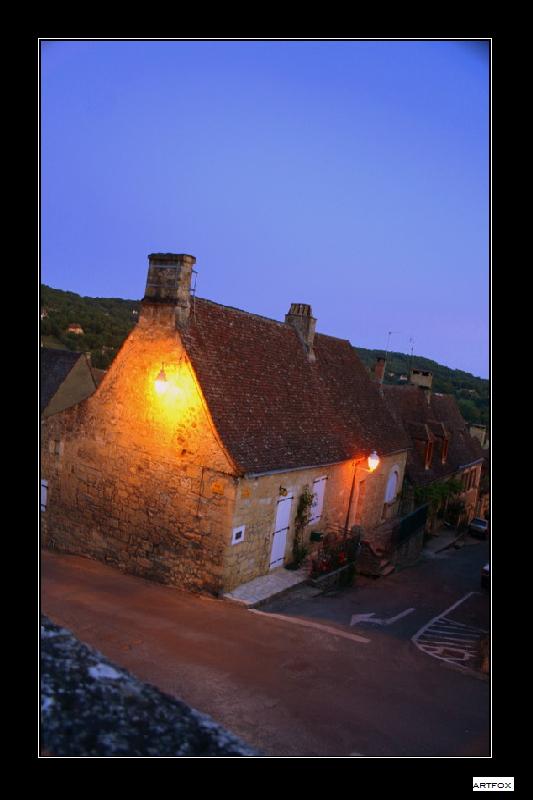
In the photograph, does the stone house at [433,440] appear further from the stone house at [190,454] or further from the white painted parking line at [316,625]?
the white painted parking line at [316,625]

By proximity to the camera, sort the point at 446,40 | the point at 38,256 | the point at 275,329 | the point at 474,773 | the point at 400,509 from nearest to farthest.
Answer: the point at 38,256
the point at 474,773
the point at 446,40
the point at 275,329
the point at 400,509

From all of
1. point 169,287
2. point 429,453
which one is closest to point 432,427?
point 429,453

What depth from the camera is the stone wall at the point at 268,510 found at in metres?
12.6

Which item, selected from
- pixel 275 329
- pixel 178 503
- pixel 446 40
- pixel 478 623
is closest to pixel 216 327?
pixel 275 329

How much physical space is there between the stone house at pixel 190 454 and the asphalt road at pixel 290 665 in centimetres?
104

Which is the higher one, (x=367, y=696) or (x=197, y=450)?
(x=197, y=450)

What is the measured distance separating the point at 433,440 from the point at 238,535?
49.3 feet

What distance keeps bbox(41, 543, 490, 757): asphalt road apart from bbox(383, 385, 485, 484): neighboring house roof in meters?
10.7

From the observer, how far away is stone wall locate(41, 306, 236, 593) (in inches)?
500

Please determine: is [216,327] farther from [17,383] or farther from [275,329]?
[17,383]

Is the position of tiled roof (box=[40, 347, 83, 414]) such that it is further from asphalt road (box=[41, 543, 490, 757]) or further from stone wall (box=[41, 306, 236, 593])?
asphalt road (box=[41, 543, 490, 757])

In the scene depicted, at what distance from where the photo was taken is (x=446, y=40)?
3756mm

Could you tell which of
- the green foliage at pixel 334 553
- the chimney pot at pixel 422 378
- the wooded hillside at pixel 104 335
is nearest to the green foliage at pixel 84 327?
the wooded hillside at pixel 104 335

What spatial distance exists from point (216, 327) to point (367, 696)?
939cm
